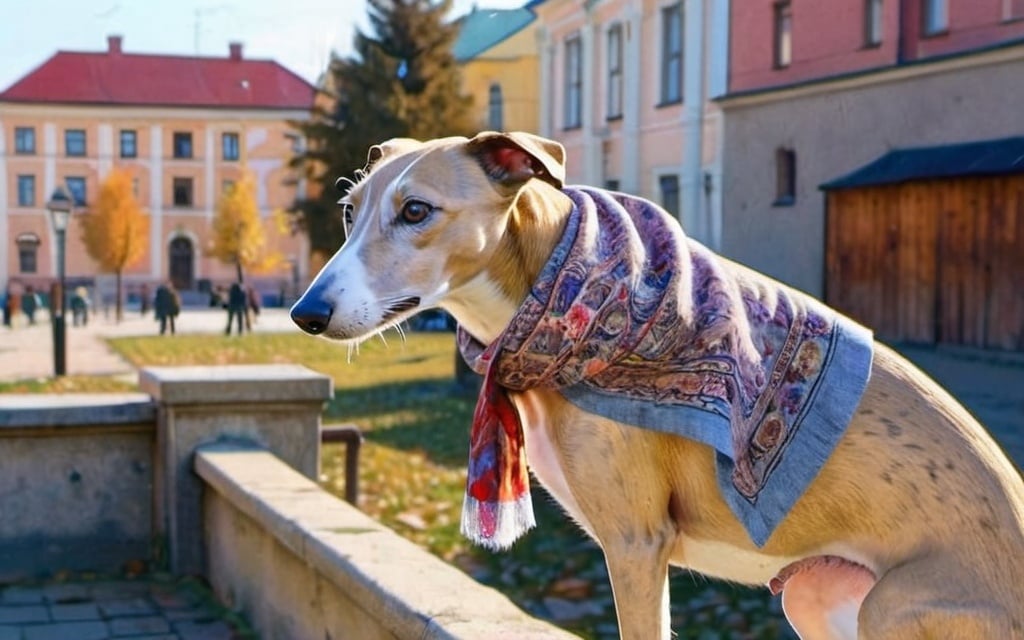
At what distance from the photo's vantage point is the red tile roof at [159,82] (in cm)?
7106

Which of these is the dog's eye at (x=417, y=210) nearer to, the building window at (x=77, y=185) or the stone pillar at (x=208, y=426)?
the stone pillar at (x=208, y=426)

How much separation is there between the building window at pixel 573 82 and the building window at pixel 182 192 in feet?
150

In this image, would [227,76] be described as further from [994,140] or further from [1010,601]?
[1010,601]

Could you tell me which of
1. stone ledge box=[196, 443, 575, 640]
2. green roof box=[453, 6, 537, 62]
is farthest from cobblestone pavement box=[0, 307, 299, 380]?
green roof box=[453, 6, 537, 62]

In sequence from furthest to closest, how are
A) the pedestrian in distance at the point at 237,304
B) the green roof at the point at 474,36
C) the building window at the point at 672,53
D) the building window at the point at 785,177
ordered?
the green roof at the point at 474,36, the pedestrian in distance at the point at 237,304, the building window at the point at 672,53, the building window at the point at 785,177

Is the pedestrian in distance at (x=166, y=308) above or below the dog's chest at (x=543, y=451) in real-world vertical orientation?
below

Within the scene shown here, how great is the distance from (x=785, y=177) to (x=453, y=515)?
40.9 ft

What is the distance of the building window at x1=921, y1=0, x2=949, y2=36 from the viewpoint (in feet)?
55.7

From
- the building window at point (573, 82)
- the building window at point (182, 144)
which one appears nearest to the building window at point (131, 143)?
the building window at point (182, 144)

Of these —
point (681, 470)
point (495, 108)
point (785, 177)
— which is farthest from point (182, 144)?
point (681, 470)

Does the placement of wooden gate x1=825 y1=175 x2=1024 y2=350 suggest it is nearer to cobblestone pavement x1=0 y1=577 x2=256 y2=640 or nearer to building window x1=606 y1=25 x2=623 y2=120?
building window x1=606 y1=25 x2=623 y2=120

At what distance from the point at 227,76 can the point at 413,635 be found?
240ft

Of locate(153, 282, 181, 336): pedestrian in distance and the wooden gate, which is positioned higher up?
the wooden gate

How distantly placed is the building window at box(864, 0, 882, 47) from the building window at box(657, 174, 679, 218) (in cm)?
842
